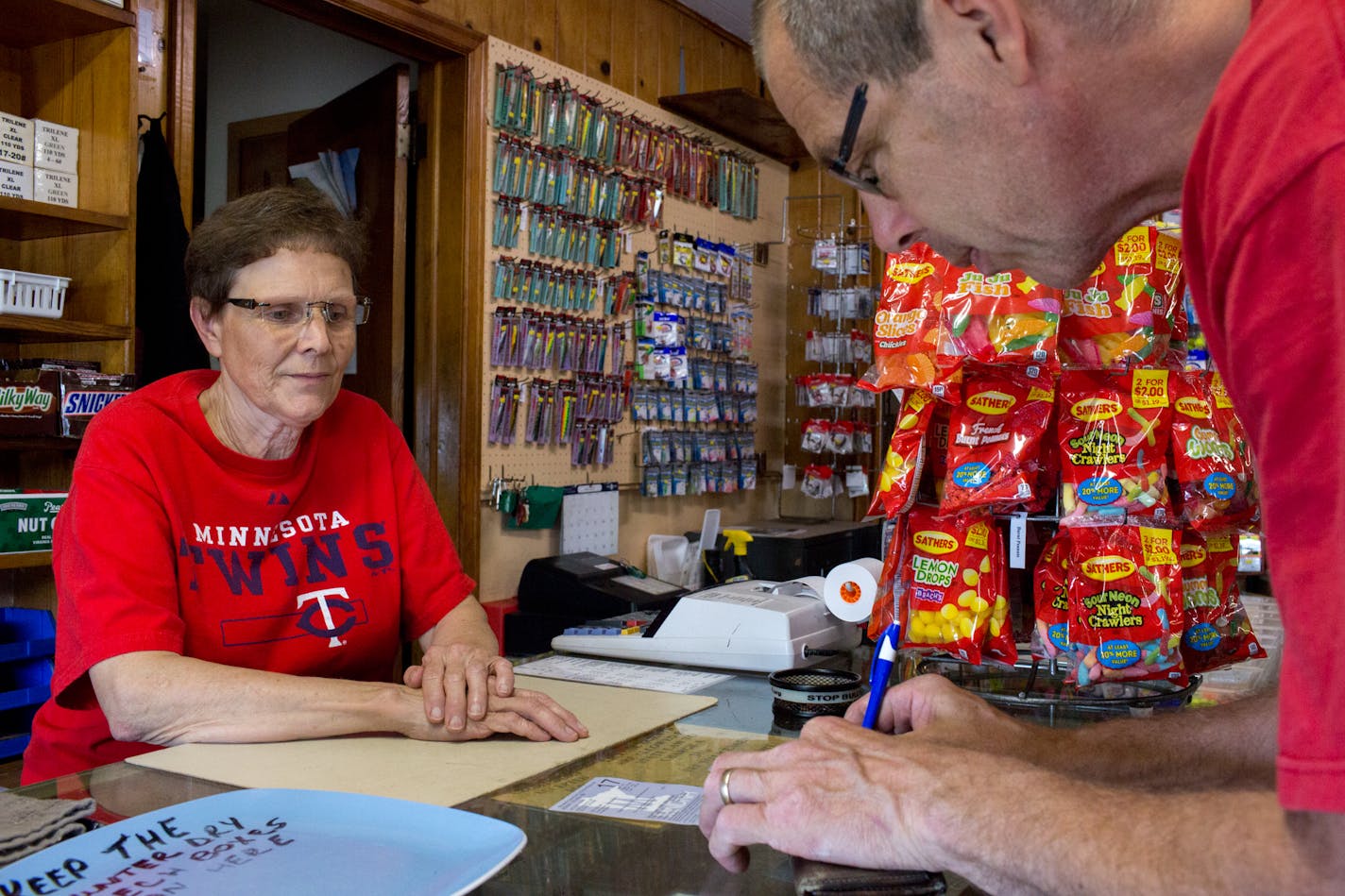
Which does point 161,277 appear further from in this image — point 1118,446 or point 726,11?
point 726,11

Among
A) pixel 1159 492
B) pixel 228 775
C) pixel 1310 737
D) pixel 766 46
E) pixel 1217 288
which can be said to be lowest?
pixel 228 775

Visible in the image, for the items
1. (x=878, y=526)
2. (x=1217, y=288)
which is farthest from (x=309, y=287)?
(x=878, y=526)

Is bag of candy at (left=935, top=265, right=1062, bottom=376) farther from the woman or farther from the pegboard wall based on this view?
the pegboard wall

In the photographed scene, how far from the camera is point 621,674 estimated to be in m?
1.87

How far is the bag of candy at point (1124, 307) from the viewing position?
4.97ft

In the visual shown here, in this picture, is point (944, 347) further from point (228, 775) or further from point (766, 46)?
point (228, 775)

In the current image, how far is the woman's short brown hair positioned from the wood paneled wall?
5.95ft

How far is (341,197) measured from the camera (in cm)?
402

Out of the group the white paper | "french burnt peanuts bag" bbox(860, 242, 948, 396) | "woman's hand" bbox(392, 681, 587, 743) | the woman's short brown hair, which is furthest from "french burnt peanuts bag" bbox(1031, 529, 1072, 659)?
the woman's short brown hair

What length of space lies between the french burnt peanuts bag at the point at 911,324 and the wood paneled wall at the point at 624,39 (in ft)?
7.89

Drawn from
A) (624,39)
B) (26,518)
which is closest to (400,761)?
(26,518)

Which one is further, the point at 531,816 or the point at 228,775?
the point at 228,775

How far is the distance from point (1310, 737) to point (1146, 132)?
1.38 feet

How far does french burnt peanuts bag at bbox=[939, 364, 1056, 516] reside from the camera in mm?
1546
